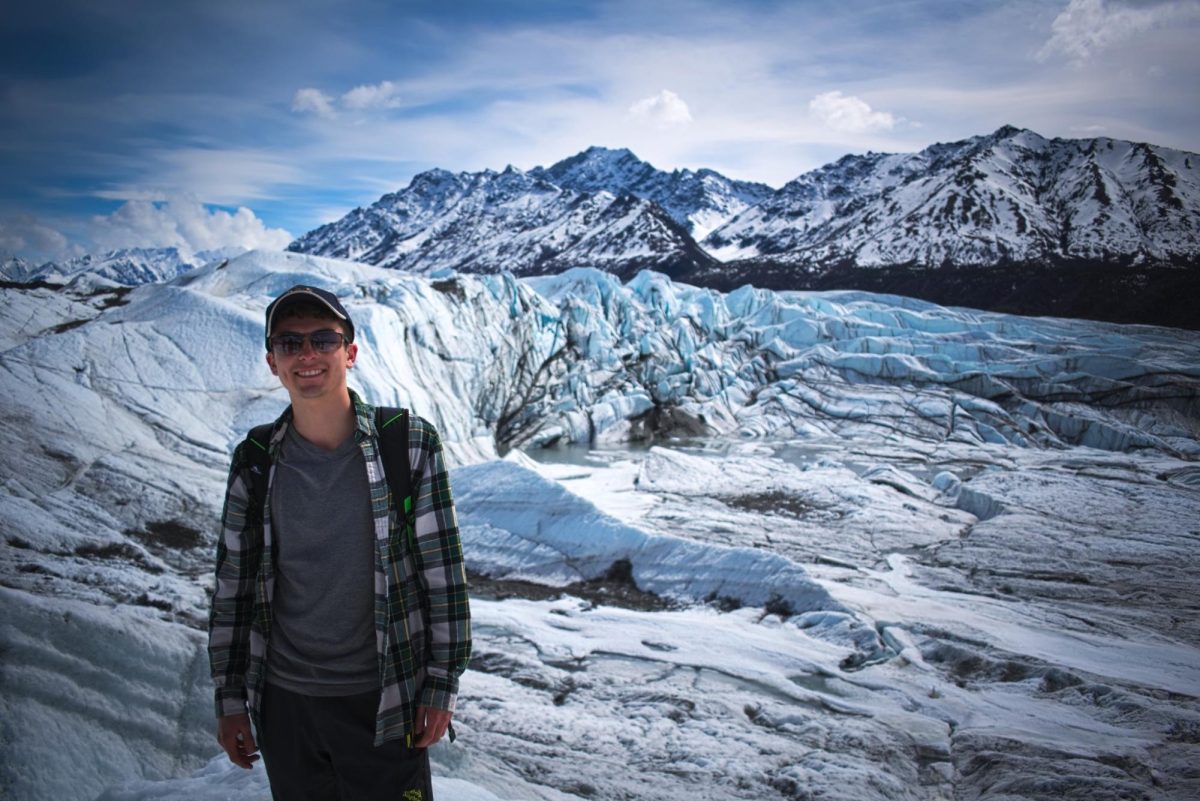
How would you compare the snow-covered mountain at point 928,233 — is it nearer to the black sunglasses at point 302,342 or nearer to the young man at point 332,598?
the young man at point 332,598

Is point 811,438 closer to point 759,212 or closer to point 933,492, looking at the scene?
point 933,492

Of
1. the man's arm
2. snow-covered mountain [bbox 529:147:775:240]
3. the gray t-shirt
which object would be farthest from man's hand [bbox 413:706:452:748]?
snow-covered mountain [bbox 529:147:775:240]

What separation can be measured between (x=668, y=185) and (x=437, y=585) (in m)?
171

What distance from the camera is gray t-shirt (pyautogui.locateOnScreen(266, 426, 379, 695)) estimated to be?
80.0 inches

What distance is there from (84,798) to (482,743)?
8.22 feet

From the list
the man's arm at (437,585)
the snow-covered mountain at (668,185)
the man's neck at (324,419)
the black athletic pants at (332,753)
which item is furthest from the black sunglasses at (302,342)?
the snow-covered mountain at (668,185)

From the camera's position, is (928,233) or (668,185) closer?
(928,233)

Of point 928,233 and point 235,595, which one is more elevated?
point 928,233

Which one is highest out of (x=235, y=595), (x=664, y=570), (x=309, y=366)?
(x=309, y=366)

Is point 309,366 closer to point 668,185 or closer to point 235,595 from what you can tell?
point 235,595

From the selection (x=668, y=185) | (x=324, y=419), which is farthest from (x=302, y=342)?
(x=668, y=185)

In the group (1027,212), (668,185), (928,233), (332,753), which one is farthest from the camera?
(668,185)

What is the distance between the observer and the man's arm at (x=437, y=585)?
207 cm

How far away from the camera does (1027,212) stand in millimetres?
71625
